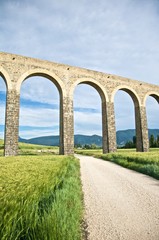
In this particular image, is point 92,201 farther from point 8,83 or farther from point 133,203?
point 8,83

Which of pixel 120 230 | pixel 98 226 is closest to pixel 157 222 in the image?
pixel 120 230

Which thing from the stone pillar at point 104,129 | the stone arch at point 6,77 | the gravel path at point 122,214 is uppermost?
the stone arch at point 6,77

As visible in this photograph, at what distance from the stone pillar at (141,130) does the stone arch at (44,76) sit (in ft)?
37.7

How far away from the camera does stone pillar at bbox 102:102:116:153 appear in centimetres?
2345

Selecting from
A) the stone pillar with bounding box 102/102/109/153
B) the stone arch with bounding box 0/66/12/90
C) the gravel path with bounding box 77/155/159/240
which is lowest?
the gravel path with bounding box 77/155/159/240

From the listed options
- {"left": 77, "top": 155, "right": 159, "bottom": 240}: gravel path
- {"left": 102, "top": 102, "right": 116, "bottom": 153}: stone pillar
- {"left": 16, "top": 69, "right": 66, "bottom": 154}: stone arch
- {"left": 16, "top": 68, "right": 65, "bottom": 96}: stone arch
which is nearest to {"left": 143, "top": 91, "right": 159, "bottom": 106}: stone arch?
{"left": 102, "top": 102, "right": 116, "bottom": 153}: stone pillar

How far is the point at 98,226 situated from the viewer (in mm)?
3125

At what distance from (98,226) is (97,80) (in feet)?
72.8

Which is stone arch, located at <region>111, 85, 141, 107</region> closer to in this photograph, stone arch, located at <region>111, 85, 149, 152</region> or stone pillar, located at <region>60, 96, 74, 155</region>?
stone arch, located at <region>111, 85, 149, 152</region>

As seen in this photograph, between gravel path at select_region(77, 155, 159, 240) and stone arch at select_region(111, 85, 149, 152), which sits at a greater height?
stone arch at select_region(111, 85, 149, 152)

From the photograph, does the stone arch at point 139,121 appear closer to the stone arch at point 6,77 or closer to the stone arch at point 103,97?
the stone arch at point 103,97

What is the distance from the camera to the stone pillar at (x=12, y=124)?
18.0 meters

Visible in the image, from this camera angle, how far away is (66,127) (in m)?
21.4

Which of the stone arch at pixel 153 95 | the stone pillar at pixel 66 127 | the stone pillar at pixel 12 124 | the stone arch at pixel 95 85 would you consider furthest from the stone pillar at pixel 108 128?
the stone pillar at pixel 12 124
